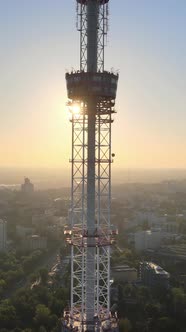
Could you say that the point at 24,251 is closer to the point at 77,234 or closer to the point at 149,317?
the point at 149,317

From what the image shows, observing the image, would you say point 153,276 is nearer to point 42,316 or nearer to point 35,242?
point 42,316

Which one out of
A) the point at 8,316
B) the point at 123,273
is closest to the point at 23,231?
the point at 123,273

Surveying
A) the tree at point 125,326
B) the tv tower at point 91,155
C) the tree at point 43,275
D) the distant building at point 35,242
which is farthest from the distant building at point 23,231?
the tv tower at point 91,155

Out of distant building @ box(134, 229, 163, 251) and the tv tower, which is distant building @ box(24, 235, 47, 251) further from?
the tv tower

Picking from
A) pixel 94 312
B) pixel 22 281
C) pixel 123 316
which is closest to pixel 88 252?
pixel 94 312

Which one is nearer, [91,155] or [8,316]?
[91,155]

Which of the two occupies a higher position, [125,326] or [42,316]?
[42,316]

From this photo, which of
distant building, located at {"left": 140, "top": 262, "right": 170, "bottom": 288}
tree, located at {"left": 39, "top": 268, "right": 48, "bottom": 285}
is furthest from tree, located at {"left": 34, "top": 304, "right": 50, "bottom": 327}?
distant building, located at {"left": 140, "top": 262, "right": 170, "bottom": 288}

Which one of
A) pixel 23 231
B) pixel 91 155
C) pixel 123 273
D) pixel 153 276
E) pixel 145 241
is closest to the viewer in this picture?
pixel 91 155
